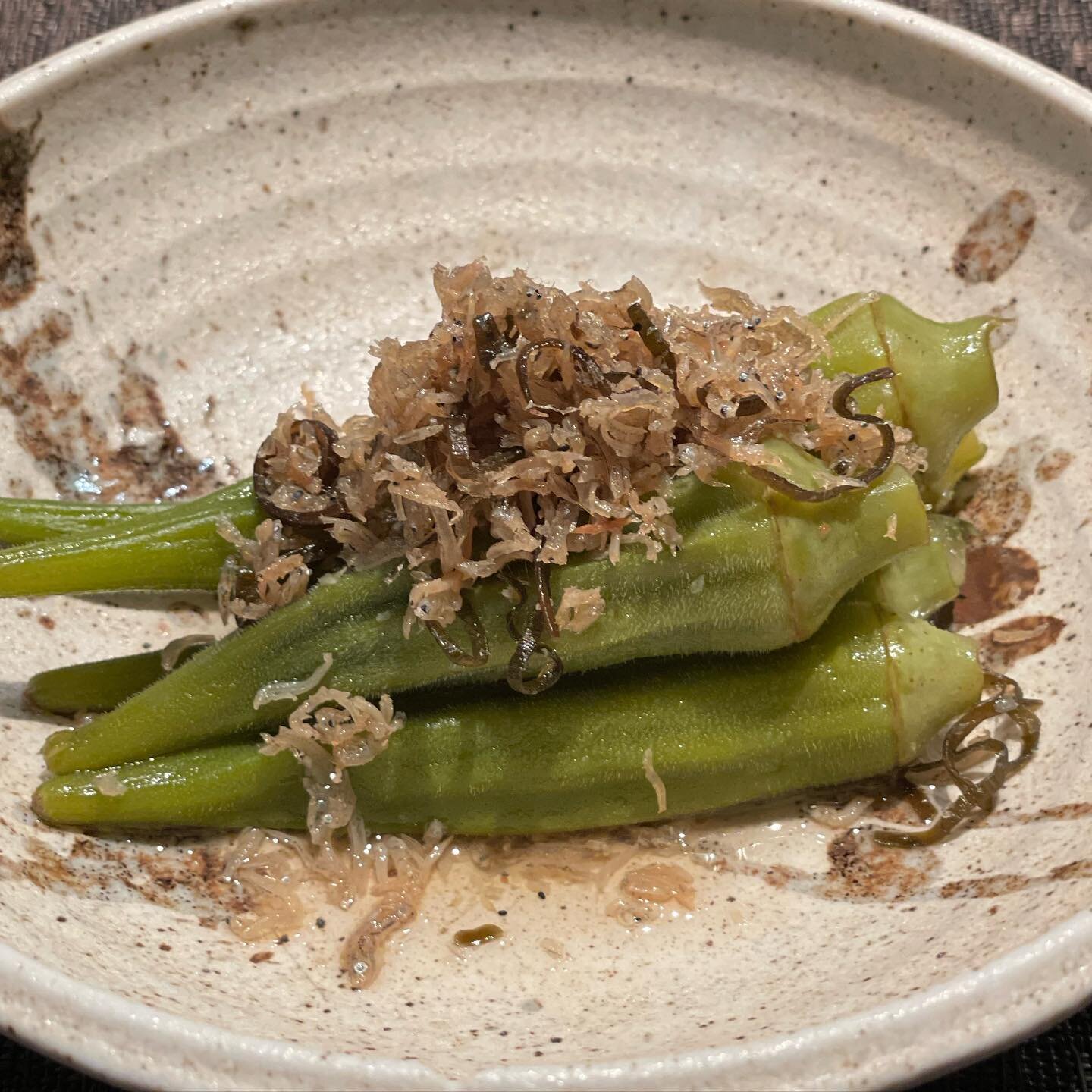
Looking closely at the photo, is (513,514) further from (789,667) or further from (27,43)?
(27,43)

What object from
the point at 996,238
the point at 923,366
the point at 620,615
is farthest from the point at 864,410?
the point at 996,238

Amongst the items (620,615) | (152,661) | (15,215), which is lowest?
(152,661)

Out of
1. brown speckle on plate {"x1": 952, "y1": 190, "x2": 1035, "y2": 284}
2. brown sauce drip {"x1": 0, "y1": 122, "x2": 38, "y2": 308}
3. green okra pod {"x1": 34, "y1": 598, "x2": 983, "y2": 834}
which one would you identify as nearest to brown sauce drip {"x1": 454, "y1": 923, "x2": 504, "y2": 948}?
green okra pod {"x1": 34, "y1": 598, "x2": 983, "y2": 834}

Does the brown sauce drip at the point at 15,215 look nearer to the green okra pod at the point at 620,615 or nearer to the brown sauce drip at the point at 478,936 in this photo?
the green okra pod at the point at 620,615

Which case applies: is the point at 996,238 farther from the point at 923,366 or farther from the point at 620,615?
the point at 620,615

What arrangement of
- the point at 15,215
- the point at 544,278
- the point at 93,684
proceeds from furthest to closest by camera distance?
1. the point at 544,278
2. the point at 15,215
3. the point at 93,684

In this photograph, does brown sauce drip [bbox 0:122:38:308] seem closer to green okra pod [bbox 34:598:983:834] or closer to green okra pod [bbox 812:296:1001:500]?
green okra pod [bbox 34:598:983:834]
